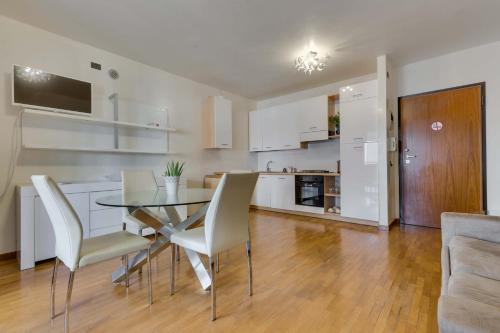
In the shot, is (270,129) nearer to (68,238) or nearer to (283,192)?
(283,192)

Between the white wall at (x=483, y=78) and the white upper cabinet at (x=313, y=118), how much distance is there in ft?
4.71

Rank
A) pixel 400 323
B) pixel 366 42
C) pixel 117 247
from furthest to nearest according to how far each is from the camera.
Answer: pixel 366 42
pixel 117 247
pixel 400 323

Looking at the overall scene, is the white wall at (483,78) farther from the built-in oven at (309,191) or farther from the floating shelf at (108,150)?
the floating shelf at (108,150)

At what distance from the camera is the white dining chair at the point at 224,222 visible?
1.55 metres

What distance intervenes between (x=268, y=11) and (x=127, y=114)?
2.35 meters

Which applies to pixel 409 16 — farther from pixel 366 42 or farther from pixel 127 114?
pixel 127 114

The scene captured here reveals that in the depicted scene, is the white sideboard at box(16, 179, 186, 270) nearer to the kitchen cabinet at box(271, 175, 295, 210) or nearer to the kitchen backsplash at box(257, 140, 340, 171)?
the kitchen cabinet at box(271, 175, 295, 210)

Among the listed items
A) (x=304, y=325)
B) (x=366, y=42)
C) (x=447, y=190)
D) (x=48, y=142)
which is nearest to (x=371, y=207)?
(x=447, y=190)

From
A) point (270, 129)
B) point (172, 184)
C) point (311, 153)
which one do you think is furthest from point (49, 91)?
point (311, 153)

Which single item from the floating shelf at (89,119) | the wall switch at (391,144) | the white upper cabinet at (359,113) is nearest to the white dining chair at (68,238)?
the floating shelf at (89,119)

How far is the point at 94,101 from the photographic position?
10.4 feet

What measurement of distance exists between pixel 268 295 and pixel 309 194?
2.83 m

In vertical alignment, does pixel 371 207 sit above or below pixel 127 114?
below

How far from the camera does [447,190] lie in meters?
3.46
